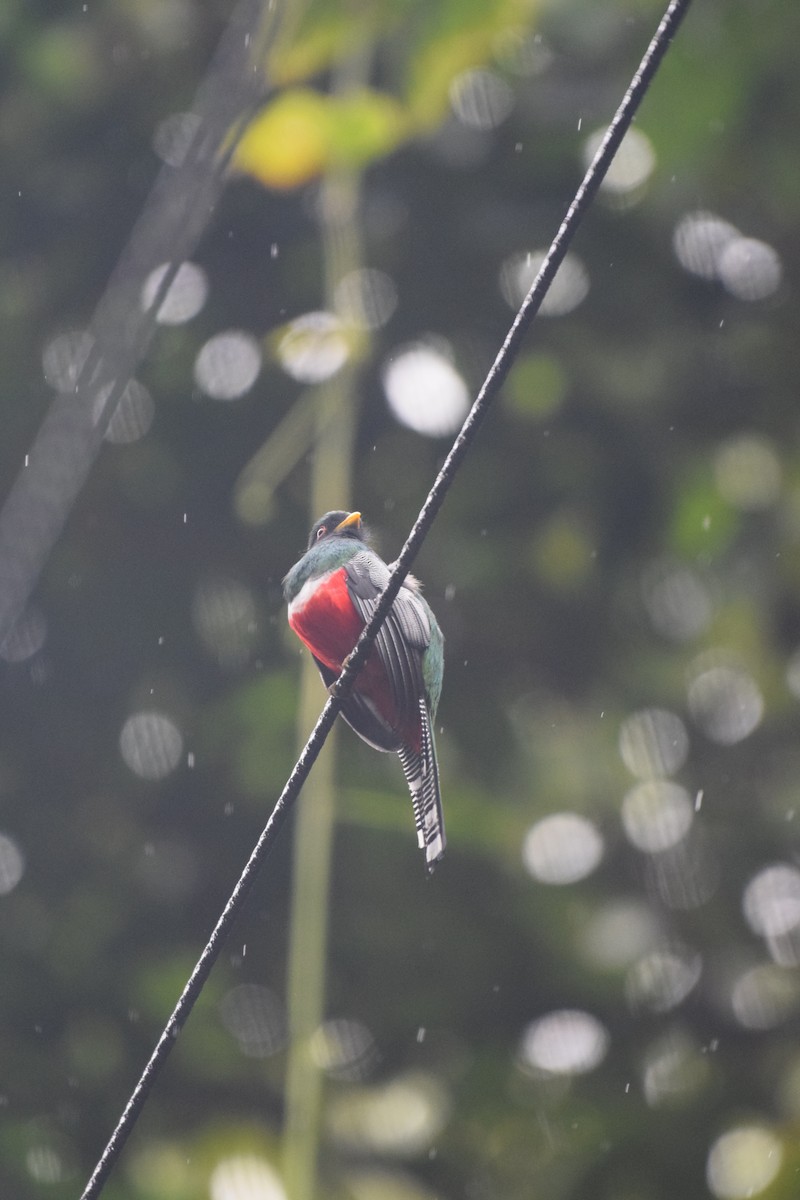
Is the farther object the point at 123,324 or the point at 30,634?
the point at 30,634

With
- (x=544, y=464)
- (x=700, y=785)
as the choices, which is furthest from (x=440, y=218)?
(x=700, y=785)

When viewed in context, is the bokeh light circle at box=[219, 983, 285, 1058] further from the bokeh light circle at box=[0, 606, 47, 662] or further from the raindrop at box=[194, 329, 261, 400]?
the raindrop at box=[194, 329, 261, 400]

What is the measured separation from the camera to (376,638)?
3.61ft

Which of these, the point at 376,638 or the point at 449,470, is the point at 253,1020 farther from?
the point at 449,470

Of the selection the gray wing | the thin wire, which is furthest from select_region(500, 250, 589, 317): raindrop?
the thin wire

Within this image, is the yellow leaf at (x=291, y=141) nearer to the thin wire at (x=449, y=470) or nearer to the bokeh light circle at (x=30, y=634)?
the thin wire at (x=449, y=470)

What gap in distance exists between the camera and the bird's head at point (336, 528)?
121 cm

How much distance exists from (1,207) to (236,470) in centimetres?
72

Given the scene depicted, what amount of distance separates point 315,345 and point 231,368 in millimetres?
1446

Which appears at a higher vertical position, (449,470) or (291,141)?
(449,470)

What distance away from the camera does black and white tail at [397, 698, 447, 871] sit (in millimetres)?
938

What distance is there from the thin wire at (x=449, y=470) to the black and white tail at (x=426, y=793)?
9.6 inches

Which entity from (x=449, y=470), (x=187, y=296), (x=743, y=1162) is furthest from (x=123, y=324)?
(x=187, y=296)

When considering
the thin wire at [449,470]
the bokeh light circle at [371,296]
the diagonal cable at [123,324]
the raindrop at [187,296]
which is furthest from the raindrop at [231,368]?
the thin wire at [449,470]
